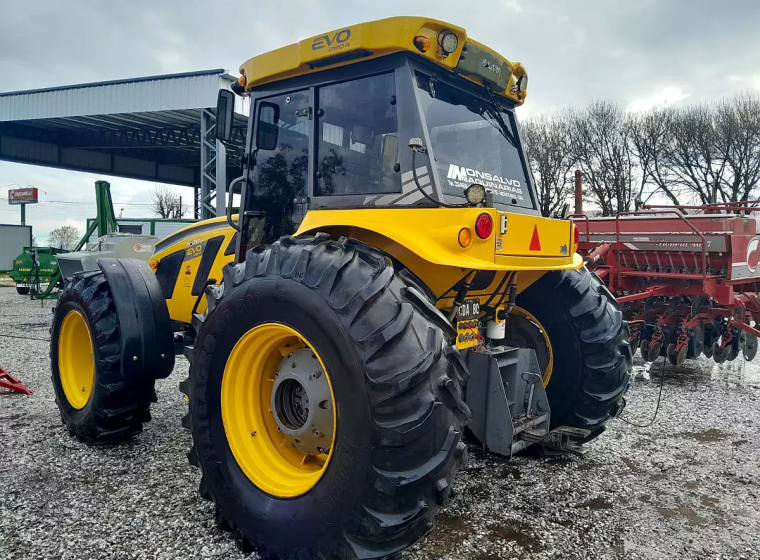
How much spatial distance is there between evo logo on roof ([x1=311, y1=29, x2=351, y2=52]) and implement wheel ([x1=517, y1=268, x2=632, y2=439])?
2101 mm

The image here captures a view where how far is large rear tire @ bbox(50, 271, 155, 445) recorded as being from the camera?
4.07 m

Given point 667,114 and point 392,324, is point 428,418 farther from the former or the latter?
point 667,114

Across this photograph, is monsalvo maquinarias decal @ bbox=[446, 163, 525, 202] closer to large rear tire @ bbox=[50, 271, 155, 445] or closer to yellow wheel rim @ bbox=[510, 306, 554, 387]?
yellow wheel rim @ bbox=[510, 306, 554, 387]

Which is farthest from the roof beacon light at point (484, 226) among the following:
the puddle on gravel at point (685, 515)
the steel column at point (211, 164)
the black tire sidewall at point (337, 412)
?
the steel column at point (211, 164)

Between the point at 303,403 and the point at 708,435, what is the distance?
4036 mm

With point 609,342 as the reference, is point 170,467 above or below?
below

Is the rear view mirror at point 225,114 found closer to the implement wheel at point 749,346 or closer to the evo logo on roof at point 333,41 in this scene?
the evo logo on roof at point 333,41

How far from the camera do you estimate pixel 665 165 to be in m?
28.9

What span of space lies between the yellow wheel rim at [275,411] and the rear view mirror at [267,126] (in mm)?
1485

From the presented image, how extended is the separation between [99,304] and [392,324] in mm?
2722

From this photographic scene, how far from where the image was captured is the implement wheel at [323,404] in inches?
94.4

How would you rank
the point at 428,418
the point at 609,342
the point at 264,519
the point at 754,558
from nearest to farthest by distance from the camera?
the point at 428,418 → the point at 264,519 → the point at 754,558 → the point at 609,342

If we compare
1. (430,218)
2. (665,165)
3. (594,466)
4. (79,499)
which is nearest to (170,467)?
(79,499)

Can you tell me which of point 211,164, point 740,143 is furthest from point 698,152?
point 211,164
